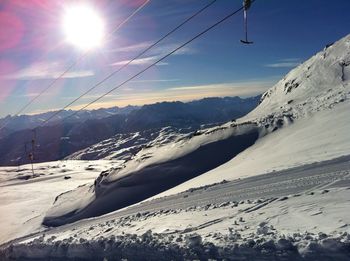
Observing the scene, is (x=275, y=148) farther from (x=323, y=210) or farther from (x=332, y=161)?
(x=323, y=210)

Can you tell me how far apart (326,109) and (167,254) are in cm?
2184

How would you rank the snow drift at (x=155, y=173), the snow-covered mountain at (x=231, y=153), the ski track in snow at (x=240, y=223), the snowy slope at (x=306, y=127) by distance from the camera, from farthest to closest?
the snow drift at (x=155, y=173), the snow-covered mountain at (x=231, y=153), the snowy slope at (x=306, y=127), the ski track in snow at (x=240, y=223)

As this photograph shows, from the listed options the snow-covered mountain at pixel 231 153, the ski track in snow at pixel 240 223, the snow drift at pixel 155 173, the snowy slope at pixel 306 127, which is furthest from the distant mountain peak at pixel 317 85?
the ski track in snow at pixel 240 223

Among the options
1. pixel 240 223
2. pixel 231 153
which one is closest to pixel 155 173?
pixel 231 153

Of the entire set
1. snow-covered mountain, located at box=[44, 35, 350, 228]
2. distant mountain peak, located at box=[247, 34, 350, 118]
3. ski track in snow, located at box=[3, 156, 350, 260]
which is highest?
distant mountain peak, located at box=[247, 34, 350, 118]

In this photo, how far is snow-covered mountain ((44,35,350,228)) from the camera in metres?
24.5

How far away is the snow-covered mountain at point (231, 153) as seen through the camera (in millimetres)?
24484

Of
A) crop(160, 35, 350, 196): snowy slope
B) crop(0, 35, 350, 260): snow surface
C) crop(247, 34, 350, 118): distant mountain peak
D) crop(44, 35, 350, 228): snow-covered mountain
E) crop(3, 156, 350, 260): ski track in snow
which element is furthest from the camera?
crop(247, 34, 350, 118): distant mountain peak

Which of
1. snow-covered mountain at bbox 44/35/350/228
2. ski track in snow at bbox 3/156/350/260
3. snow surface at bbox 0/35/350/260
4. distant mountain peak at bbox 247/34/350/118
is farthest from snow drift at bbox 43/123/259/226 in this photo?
ski track in snow at bbox 3/156/350/260

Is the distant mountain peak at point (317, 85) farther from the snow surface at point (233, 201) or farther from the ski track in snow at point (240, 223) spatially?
the ski track in snow at point (240, 223)

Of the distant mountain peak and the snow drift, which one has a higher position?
the distant mountain peak

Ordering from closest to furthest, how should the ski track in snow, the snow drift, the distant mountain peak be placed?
the ski track in snow
the snow drift
the distant mountain peak

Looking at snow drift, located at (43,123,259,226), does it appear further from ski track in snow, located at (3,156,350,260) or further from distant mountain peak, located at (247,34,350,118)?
ski track in snow, located at (3,156,350,260)

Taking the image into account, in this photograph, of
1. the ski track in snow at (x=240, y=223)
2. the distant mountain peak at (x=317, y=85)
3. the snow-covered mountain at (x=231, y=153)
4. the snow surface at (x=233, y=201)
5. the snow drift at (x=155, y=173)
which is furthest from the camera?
the distant mountain peak at (x=317, y=85)
